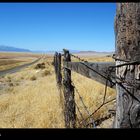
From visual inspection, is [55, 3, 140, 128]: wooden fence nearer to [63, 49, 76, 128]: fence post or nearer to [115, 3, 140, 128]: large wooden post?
[115, 3, 140, 128]: large wooden post

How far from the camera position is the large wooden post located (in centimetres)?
182

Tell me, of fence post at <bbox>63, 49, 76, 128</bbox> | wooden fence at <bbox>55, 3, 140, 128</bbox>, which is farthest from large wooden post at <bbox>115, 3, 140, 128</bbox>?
fence post at <bbox>63, 49, 76, 128</bbox>

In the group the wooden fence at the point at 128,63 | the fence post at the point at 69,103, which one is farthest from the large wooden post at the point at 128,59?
the fence post at the point at 69,103

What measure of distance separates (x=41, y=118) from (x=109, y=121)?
144 cm

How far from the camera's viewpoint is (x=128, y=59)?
186cm

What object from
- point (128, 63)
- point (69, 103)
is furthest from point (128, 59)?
point (69, 103)

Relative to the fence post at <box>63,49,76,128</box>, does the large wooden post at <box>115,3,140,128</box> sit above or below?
above

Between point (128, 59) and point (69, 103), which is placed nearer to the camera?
point (128, 59)

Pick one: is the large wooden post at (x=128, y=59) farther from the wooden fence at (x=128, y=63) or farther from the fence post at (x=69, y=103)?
the fence post at (x=69, y=103)

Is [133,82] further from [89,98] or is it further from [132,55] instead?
[89,98]

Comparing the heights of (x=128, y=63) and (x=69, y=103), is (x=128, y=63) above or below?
above

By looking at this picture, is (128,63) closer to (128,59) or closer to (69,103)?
(128,59)
